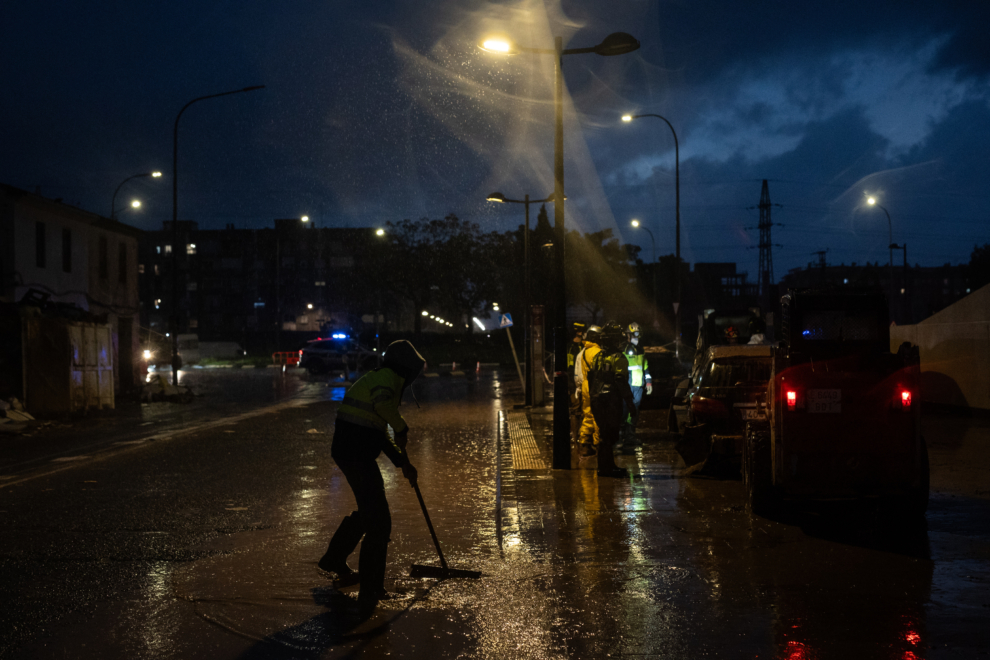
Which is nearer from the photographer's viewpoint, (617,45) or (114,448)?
(617,45)

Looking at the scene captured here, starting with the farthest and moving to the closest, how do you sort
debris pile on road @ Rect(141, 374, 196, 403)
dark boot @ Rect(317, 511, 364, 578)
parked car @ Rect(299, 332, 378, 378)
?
parked car @ Rect(299, 332, 378, 378) → debris pile on road @ Rect(141, 374, 196, 403) → dark boot @ Rect(317, 511, 364, 578)

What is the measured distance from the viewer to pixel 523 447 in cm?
1405

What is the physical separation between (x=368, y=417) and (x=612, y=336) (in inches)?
236

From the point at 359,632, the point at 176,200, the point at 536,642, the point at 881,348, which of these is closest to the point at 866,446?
the point at 881,348

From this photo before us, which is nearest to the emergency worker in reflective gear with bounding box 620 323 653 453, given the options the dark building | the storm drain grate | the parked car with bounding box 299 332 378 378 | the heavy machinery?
the storm drain grate

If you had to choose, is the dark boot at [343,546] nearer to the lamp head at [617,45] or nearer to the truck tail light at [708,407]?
the truck tail light at [708,407]

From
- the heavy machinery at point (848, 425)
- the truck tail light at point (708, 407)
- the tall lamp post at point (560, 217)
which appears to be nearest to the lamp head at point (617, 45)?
the tall lamp post at point (560, 217)

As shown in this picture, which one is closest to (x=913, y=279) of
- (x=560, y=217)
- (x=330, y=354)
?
(x=330, y=354)

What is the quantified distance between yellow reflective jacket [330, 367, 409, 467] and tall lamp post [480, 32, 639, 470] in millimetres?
5922

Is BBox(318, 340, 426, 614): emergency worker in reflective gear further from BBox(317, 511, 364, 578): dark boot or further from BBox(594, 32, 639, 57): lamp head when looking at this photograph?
BBox(594, 32, 639, 57): lamp head

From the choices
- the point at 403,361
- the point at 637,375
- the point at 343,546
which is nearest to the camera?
the point at 403,361

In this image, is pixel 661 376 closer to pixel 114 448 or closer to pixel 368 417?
pixel 114 448

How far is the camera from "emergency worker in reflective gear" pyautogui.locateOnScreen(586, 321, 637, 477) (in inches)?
435

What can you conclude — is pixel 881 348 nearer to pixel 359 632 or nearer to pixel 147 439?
pixel 359 632
